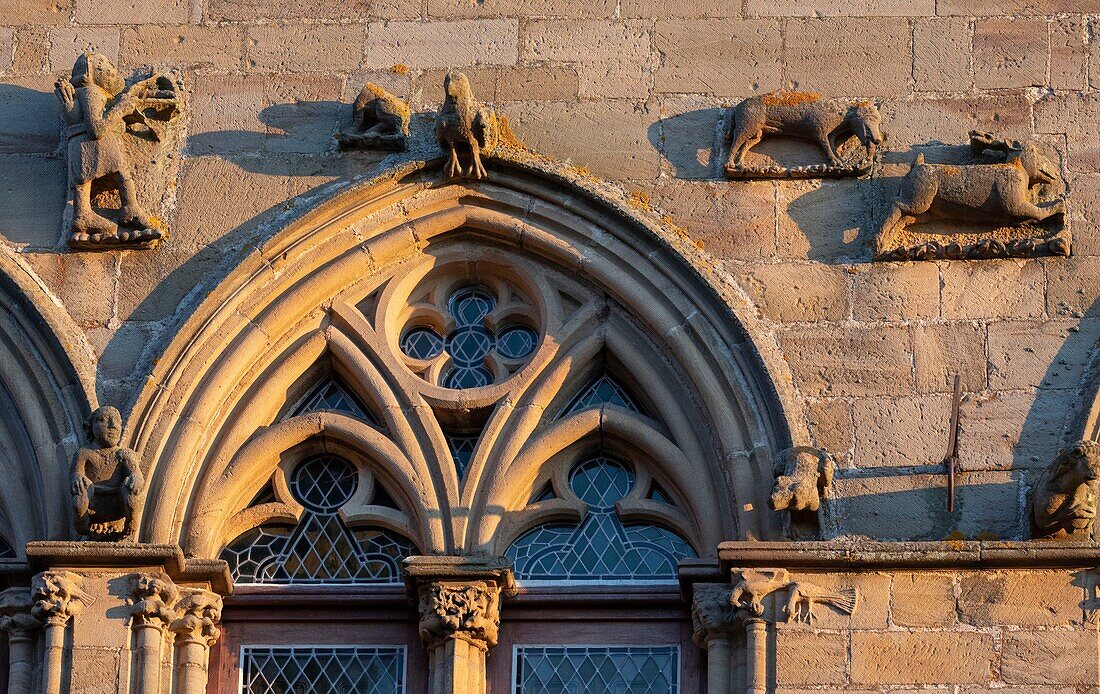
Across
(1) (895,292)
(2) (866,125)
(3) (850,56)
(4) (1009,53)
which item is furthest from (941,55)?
(1) (895,292)

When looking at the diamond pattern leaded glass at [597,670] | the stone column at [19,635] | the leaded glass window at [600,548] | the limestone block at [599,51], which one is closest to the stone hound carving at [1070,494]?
the leaded glass window at [600,548]

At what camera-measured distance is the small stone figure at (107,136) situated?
1418 cm

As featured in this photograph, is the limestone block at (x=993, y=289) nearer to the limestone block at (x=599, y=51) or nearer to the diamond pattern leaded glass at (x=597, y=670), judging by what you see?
the limestone block at (x=599, y=51)

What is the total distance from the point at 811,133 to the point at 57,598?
446cm

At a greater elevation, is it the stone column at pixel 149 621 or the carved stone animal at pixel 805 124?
the carved stone animal at pixel 805 124

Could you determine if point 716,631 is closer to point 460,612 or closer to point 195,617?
point 460,612

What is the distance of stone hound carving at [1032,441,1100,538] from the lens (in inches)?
509

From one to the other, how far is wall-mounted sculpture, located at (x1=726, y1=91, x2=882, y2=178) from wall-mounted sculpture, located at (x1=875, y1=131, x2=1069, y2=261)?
32 cm

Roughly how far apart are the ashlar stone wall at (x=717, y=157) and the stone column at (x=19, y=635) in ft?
3.71

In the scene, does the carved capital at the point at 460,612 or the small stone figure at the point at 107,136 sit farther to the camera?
the small stone figure at the point at 107,136

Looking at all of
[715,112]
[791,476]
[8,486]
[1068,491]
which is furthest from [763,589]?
[8,486]

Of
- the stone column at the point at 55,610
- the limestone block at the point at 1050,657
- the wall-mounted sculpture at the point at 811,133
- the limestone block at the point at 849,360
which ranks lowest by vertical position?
the limestone block at the point at 1050,657

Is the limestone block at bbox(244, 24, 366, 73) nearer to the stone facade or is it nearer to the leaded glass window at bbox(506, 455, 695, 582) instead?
the stone facade

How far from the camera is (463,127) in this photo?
46.4ft
